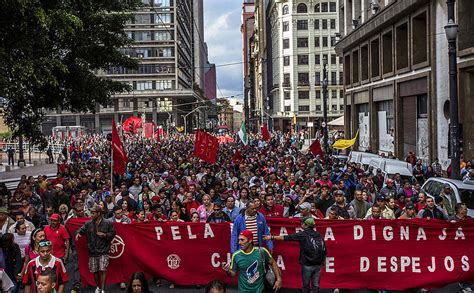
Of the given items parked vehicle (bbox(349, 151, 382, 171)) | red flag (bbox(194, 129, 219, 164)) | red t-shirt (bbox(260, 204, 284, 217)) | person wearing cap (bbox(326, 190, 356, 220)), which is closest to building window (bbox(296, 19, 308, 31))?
parked vehicle (bbox(349, 151, 382, 171))

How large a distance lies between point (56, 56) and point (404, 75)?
1878 cm

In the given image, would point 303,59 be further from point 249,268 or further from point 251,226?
point 249,268

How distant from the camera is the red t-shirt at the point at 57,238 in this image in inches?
372

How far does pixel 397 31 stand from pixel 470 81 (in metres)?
9.51

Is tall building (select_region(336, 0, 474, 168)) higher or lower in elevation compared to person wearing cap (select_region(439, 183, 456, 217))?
higher

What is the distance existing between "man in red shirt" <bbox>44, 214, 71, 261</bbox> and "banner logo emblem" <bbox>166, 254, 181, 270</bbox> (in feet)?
→ 5.61

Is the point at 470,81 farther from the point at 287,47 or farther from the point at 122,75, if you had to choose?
the point at 122,75

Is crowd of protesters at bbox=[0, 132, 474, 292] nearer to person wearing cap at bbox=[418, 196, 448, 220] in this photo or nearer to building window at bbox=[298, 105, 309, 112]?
person wearing cap at bbox=[418, 196, 448, 220]

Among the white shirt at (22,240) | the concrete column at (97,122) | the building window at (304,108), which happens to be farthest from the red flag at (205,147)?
the concrete column at (97,122)

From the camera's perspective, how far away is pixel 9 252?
337 inches

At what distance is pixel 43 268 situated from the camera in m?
7.35

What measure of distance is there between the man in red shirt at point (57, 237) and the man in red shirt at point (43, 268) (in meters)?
1.88

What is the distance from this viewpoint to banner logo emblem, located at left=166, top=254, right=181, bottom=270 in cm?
1032

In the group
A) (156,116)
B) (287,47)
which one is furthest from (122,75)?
(287,47)
